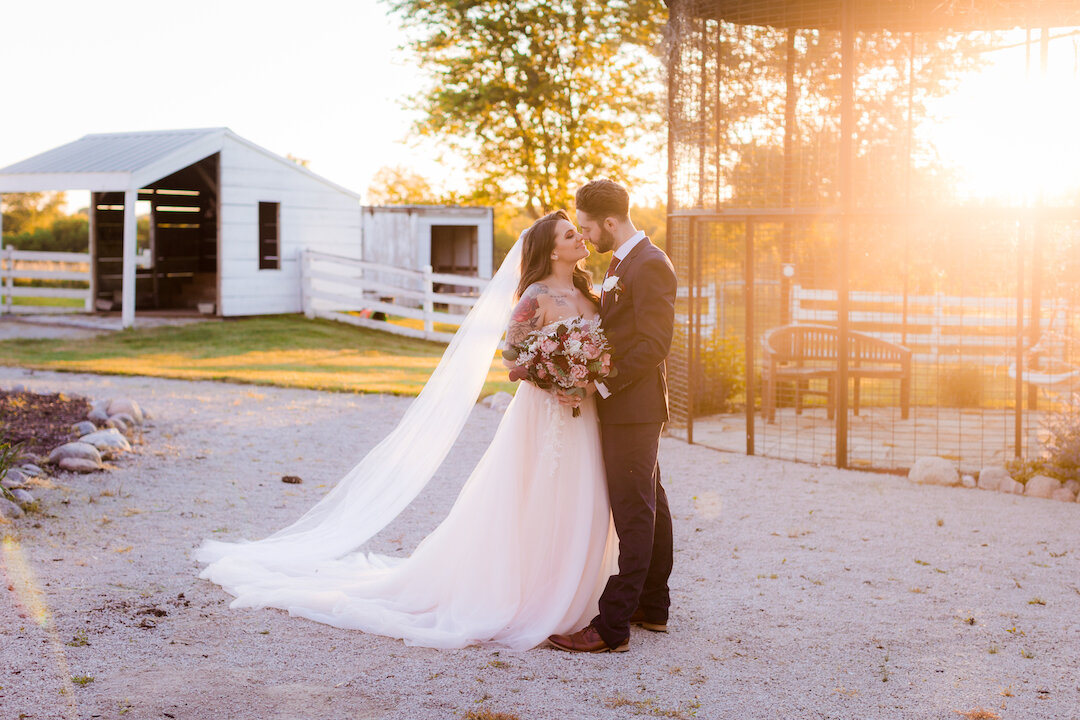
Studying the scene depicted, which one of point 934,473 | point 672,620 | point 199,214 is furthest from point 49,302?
point 672,620

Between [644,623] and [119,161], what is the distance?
1833 centimetres

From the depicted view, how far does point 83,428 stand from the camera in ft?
32.2

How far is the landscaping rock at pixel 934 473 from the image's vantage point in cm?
900

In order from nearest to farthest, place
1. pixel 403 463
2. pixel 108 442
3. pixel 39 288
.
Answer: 1. pixel 403 463
2. pixel 108 442
3. pixel 39 288

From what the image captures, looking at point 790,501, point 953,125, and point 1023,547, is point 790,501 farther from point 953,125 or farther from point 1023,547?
point 953,125

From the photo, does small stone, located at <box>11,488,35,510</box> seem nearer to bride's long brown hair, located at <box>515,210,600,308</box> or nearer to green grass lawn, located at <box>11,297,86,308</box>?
bride's long brown hair, located at <box>515,210,600,308</box>

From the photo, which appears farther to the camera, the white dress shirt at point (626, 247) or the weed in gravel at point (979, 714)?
the white dress shirt at point (626, 247)

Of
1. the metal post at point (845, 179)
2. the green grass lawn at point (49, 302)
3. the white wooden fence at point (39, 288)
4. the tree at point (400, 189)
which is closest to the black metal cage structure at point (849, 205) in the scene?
the metal post at point (845, 179)

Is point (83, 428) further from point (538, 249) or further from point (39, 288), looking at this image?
point (39, 288)

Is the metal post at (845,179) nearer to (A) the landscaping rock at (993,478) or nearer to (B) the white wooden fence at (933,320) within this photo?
(A) the landscaping rock at (993,478)

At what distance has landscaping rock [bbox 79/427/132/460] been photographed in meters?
9.22

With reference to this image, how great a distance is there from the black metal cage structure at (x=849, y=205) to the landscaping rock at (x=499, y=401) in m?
2.01

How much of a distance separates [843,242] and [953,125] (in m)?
2.94

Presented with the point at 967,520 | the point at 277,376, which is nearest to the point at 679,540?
the point at 967,520
